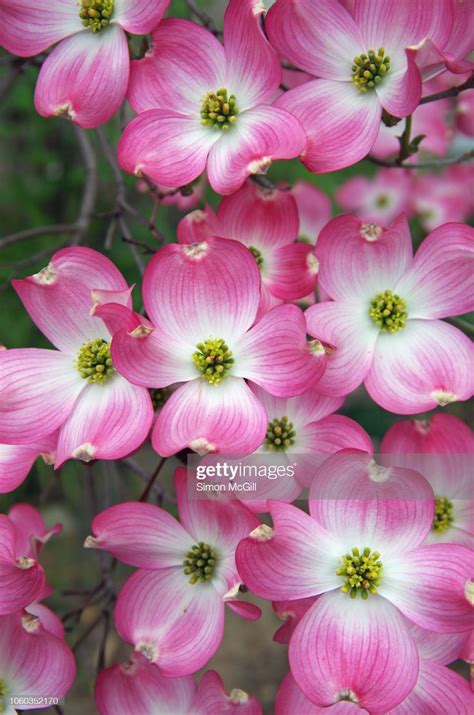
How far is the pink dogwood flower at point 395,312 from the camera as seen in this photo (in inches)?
29.4

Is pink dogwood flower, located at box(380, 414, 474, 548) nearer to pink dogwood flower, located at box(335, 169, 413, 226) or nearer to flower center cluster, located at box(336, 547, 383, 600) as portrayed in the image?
flower center cluster, located at box(336, 547, 383, 600)

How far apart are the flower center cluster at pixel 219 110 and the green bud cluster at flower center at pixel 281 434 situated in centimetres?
33

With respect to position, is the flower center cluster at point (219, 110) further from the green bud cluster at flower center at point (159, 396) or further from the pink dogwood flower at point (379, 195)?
the pink dogwood flower at point (379, 195)

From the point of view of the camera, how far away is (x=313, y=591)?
27.7 inches

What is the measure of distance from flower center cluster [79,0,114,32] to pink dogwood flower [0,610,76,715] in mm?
647

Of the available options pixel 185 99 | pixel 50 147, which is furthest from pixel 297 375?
pixel 50 147

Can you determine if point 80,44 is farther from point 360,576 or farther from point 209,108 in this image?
point 360,576

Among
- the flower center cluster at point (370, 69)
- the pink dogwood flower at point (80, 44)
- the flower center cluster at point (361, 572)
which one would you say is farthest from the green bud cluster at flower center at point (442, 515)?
the pink dogwood flower at point (80, 44)

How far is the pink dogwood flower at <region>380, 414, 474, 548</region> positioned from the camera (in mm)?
784

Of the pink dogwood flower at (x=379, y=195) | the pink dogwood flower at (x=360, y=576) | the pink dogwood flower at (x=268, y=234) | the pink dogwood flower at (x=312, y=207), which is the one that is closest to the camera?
the pink dogwood flower at (x=360, y=576)

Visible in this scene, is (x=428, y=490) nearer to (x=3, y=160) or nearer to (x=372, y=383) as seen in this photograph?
(x=372, y=383)

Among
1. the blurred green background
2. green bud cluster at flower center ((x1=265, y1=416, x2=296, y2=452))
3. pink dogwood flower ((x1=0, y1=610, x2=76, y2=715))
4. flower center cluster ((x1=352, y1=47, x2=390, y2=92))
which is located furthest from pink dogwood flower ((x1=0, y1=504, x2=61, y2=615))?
the blurred green background

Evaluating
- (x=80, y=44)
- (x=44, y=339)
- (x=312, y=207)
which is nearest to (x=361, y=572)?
(x=80, y=44)

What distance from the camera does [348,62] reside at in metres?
0.80
